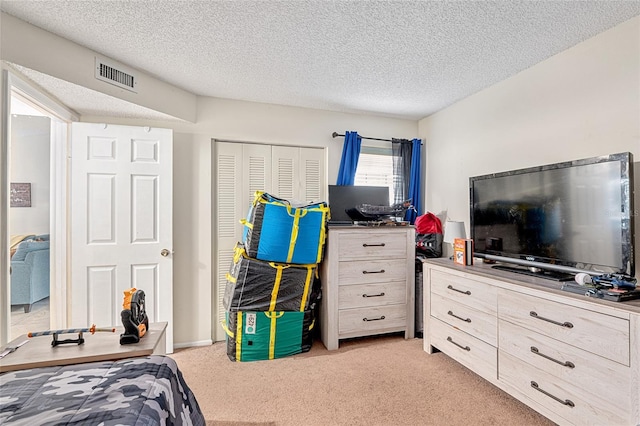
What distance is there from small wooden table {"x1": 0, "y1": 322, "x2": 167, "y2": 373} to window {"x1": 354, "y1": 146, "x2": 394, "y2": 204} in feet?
8.66

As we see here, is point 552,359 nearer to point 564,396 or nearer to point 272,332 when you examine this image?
point 564,396

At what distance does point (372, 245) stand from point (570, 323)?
155 centimetres

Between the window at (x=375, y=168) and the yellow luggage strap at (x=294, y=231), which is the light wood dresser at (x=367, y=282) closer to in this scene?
the yellow luggage strap at (x=294, y=231)

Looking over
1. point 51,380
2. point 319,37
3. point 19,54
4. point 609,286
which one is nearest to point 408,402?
point 609,286

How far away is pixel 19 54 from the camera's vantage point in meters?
1.67

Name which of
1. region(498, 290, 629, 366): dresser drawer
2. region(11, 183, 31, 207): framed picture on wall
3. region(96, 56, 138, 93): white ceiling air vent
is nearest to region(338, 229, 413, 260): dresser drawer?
region(498, 290, 629, 366): dresser drawer

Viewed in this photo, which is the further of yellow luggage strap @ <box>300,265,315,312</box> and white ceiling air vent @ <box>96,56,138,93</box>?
yellow luggage strap @ <box>300,265,315,312</box>

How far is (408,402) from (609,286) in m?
1.34

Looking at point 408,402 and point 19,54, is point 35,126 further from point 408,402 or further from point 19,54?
point 408,402

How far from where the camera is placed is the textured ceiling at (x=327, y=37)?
1.61m

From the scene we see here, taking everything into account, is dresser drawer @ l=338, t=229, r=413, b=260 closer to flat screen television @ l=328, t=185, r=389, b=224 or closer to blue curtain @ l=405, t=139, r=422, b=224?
flat screen television @ l=328, t=185, r=389, b=224

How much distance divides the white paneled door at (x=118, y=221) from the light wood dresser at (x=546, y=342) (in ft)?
8.55

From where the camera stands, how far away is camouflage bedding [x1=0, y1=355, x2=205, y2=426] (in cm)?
88

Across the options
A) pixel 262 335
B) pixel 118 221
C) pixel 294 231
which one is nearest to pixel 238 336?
pixel 262 335
